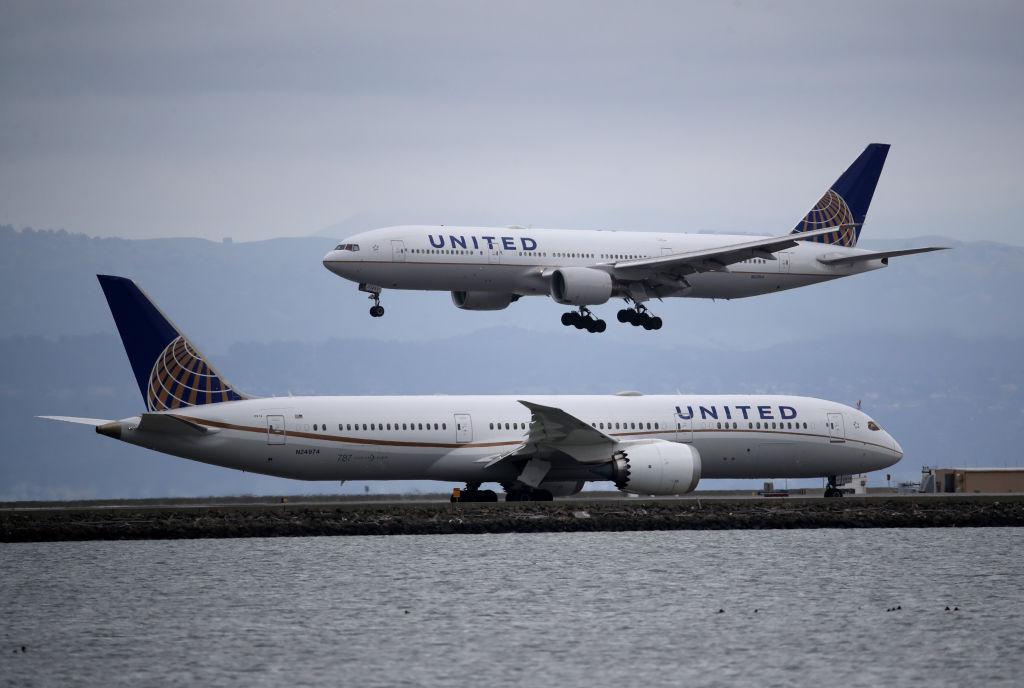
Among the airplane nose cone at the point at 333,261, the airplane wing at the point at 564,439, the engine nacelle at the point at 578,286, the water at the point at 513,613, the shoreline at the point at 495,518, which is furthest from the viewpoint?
the engine nacelle at the point at 578,286

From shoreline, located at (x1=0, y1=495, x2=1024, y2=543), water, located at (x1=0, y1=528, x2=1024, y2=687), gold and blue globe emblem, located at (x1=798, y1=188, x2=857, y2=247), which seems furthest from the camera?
gold and blue globe emblem, located at (x1=798, y1=188, x2=857, y2=247)

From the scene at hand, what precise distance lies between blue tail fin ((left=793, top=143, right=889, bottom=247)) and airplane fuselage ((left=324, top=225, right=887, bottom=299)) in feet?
20.6

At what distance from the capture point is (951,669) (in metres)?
34.0

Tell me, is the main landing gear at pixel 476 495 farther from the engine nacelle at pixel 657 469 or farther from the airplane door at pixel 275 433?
the airplane door at pixel 275 433

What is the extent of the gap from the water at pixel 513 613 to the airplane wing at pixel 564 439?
3.52m

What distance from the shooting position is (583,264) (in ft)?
214

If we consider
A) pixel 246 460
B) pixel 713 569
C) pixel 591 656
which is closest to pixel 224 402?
pixel 246 460

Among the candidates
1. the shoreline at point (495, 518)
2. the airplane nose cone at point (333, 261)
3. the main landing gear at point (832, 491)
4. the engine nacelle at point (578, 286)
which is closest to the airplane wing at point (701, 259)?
the engine nacelle at point (578, 286)

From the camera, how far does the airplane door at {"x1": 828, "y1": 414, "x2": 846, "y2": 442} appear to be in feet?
220

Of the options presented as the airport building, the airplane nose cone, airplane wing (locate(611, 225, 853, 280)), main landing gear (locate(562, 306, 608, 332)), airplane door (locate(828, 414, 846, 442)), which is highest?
airplane wing (locate(611, 225, 853, 280))

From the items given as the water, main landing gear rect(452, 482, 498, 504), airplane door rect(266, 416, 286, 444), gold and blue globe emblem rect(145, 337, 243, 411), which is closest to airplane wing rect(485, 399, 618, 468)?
main landing gear rect(452, 482, 498, 504)

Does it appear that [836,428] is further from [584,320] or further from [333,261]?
[333,261]

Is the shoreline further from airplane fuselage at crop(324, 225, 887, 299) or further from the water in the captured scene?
airplane fuselage at crop(324, 225, 887, 299)

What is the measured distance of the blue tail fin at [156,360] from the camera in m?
62.3
